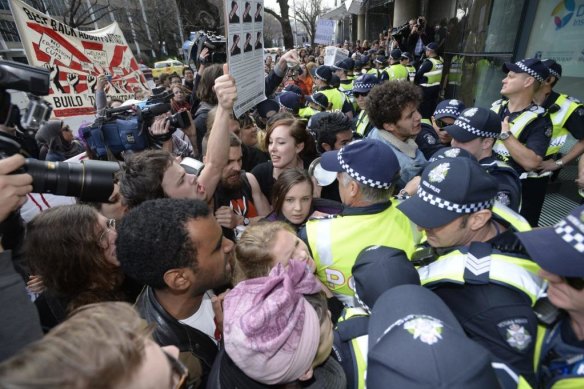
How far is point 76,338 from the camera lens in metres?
0.66

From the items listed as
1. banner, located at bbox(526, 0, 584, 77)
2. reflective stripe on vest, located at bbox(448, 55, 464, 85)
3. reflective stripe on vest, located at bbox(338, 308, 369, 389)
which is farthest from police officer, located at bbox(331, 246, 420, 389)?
reflective stripe on vest, located at bbox(448, 55, 464, 85)

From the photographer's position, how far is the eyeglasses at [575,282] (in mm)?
1043

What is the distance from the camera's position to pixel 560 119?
317 centimetres

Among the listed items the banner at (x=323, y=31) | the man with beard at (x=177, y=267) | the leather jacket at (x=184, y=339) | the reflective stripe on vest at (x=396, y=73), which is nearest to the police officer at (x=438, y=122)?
the man with beard at (x=177, y=267)

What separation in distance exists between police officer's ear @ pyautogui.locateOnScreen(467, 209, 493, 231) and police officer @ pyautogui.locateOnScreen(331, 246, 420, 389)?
39cm

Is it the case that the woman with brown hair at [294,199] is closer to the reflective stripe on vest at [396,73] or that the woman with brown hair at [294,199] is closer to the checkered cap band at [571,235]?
the checkered cap band at [571,235]

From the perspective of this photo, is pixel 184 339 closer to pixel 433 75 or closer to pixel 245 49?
pixel 245 49

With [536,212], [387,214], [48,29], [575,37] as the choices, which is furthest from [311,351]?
[48,29]

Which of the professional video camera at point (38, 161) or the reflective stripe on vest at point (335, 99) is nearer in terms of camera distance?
the professional video camera at point (38, 161)

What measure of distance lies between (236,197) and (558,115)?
3179 mm

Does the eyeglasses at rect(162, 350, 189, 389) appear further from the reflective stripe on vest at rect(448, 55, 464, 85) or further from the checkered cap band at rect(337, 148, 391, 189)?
the reflective stripe on vest at rect(448, 55, 464, 85)

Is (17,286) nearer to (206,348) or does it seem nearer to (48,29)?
(206,348)

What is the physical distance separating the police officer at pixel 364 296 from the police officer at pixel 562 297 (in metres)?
0.43

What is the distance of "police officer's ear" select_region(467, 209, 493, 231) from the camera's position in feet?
4.76
